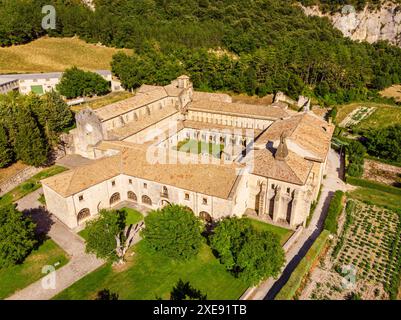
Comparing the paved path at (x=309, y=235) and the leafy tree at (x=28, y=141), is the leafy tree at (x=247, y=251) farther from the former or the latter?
the leafy tree at (x=28, y=141)

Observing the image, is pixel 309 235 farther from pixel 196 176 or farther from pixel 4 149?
pixel 4 149

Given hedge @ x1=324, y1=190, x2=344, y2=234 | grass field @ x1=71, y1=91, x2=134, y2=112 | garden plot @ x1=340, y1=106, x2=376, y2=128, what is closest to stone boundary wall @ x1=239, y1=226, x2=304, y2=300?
hedge @ x1=324, y1=190, x2=344, y2=234

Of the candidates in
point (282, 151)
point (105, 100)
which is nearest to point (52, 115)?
point (105, 100)

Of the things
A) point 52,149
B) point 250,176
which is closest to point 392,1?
point 250,176

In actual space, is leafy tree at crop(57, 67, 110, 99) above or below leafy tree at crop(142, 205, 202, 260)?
above

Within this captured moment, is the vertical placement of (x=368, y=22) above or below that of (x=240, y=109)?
above

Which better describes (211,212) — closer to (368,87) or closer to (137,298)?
(137,298)

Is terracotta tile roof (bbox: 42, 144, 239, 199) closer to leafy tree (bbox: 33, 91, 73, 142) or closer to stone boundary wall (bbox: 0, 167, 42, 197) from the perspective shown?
stone boundary wall (bbox: 0, 167, 42, 197)
